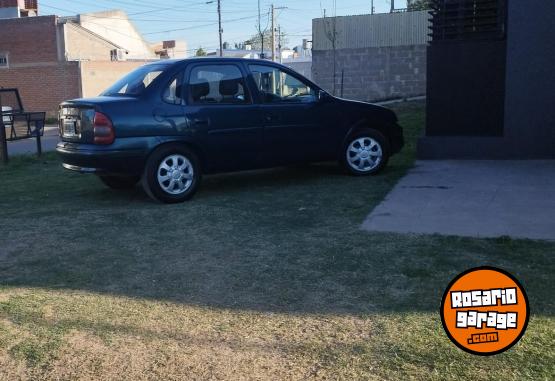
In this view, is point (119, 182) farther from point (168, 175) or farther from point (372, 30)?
point (372, 30)

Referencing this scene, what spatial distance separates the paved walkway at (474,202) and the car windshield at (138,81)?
9.64ft

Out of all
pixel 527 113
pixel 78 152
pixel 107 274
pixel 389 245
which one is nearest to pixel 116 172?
pixel 78 152

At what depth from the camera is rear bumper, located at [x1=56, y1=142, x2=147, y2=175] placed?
6.91 metres

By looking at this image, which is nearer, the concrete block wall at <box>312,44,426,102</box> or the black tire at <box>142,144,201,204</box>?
the black tire at <box>142,144,201,204</box>

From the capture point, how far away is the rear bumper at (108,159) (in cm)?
691

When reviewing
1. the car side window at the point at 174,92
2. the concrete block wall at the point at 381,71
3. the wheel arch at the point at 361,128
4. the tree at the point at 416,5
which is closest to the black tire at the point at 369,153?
the wheel arch at the point at 361,128

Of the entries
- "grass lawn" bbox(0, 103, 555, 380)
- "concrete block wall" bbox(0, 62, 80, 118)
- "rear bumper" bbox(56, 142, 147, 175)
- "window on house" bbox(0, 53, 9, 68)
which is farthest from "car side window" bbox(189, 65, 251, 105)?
"window on house" bbox(0, 53, 9, 68)

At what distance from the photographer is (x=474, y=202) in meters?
6.69

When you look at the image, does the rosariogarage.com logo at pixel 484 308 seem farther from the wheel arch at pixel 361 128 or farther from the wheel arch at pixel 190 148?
the wheel arch at pixel 361 128

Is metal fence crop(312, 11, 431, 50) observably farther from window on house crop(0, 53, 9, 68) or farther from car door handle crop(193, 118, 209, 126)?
car door handle crop(193, 118, 209, 126)

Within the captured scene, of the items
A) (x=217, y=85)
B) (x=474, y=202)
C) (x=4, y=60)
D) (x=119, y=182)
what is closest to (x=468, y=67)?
(x=474, y=202)

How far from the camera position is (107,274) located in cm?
482

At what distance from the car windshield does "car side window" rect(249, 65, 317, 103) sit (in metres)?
1.17

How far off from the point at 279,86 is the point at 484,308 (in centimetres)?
583
